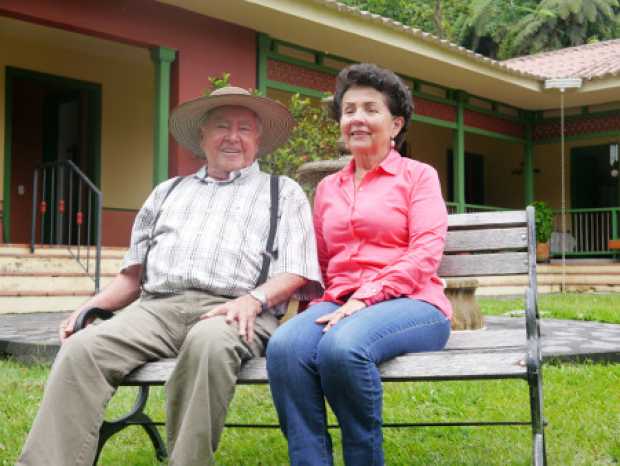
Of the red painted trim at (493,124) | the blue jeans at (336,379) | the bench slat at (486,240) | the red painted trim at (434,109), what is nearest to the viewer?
the blue jeans at (336,379)

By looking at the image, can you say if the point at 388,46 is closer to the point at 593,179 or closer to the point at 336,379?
the point at 593,179

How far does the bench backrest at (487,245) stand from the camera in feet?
10.4

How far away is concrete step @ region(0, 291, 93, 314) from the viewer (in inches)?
322

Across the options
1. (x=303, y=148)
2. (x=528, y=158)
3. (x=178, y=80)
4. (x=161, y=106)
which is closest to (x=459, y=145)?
(x=528, y=158)

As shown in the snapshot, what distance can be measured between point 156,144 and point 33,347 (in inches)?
184

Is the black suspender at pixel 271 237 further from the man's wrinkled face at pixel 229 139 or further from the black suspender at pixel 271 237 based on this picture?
the man's wrinkled face at pixel 229 139

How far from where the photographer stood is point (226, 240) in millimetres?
3023

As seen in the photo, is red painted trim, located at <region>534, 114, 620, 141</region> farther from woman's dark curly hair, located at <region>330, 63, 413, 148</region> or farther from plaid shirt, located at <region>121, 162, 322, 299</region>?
plaid shirt, located at <region>121, 162, 322, 299</region>

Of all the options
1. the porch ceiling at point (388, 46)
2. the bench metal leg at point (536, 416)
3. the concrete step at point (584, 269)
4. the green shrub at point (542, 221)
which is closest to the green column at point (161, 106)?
the porch ceiling at point (388, 46)

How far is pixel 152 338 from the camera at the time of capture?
113 inches

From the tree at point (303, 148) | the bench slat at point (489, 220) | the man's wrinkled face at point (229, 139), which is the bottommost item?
the bench slat at point (489, 220)

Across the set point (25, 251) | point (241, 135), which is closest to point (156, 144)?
point (25, 251)

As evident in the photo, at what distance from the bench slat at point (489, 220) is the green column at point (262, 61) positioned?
305 inches

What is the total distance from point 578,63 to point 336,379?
15.8 metres
